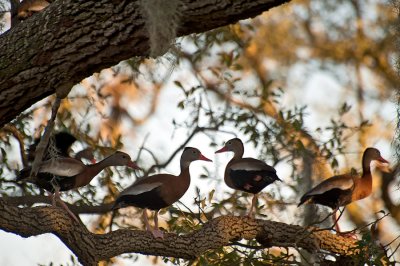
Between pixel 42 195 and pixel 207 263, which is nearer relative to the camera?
pixel 207 263

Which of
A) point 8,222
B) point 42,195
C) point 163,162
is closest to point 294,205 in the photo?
point 163,162

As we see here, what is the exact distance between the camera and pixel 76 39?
3754 millimetres

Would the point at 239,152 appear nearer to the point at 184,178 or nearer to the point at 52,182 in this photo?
the point at 184,178

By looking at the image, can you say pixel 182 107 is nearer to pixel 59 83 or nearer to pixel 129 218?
pixel 129 218

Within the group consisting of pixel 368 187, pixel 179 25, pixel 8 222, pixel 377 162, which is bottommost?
pixel 179 25

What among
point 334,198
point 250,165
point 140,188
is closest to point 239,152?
point 250,165

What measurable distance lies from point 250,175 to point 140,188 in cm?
104

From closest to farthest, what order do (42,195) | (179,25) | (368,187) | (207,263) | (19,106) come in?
(179,25), (19,106), (207,263), (42,195), (368,187)

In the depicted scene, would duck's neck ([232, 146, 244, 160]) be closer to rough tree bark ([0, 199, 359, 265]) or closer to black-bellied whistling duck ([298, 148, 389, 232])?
black-bellied whistling duck ([298, 148, 389, 232])

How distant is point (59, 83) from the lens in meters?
3.89

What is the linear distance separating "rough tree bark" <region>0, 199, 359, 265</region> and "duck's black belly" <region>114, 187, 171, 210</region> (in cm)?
71

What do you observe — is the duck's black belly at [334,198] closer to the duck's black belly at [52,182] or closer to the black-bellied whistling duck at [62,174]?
the black-bellied whistling duck at [62,174]

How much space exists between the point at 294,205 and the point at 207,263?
8.35 feet

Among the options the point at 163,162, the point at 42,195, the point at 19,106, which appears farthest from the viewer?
the point at 163,162
